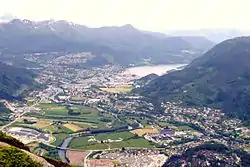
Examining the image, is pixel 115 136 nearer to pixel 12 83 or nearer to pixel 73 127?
pixel 73 127

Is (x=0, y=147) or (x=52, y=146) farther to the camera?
(x=52, y=146)

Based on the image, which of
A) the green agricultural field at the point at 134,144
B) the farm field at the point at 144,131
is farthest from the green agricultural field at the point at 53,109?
the green agricultural field at the point at 134,144

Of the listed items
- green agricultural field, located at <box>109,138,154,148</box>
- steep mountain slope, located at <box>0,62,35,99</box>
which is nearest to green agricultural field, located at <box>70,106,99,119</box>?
green agricultural field, located at <box>109,138,154,148</box>

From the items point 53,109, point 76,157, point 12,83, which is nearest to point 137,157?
point 76,157

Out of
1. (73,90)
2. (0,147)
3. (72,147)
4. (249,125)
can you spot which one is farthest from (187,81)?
(0,147)

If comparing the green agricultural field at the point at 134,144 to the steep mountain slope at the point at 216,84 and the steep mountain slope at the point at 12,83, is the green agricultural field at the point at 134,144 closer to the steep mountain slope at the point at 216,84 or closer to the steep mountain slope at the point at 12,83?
the steep mountain slope at the point at 216,84

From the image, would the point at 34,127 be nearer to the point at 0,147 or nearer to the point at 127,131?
the point at 127,131
